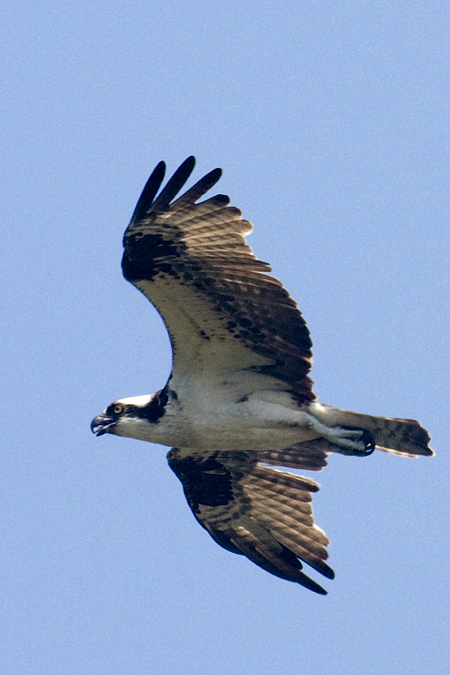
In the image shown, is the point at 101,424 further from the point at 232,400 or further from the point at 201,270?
the point at 201,270

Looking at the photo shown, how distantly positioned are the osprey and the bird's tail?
0.01 m

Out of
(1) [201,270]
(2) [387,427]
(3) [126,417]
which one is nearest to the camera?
(1) [201,270]

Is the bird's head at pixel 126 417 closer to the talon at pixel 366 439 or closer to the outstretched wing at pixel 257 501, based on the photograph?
the outstretched wing at pixel 257 501

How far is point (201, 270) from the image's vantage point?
36.1 ft

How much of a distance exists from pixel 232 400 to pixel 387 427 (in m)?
1.40

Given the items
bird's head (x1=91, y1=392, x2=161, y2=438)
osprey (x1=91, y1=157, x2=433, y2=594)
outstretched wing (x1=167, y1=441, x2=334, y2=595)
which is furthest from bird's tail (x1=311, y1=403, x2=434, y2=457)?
bird's head (x1=91, y1=392, x2=161, y2=438)

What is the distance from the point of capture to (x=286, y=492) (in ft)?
42.6

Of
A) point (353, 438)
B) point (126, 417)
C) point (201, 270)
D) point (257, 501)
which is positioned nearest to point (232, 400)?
point (126, 417)

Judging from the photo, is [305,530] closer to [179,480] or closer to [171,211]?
[179,480]

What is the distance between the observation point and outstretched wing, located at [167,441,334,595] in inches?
496

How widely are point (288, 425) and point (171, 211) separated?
7.31ft

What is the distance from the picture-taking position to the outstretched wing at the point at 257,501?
496 inches

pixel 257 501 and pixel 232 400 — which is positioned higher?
pixel 232 400

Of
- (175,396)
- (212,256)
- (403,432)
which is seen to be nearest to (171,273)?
(212,256)
